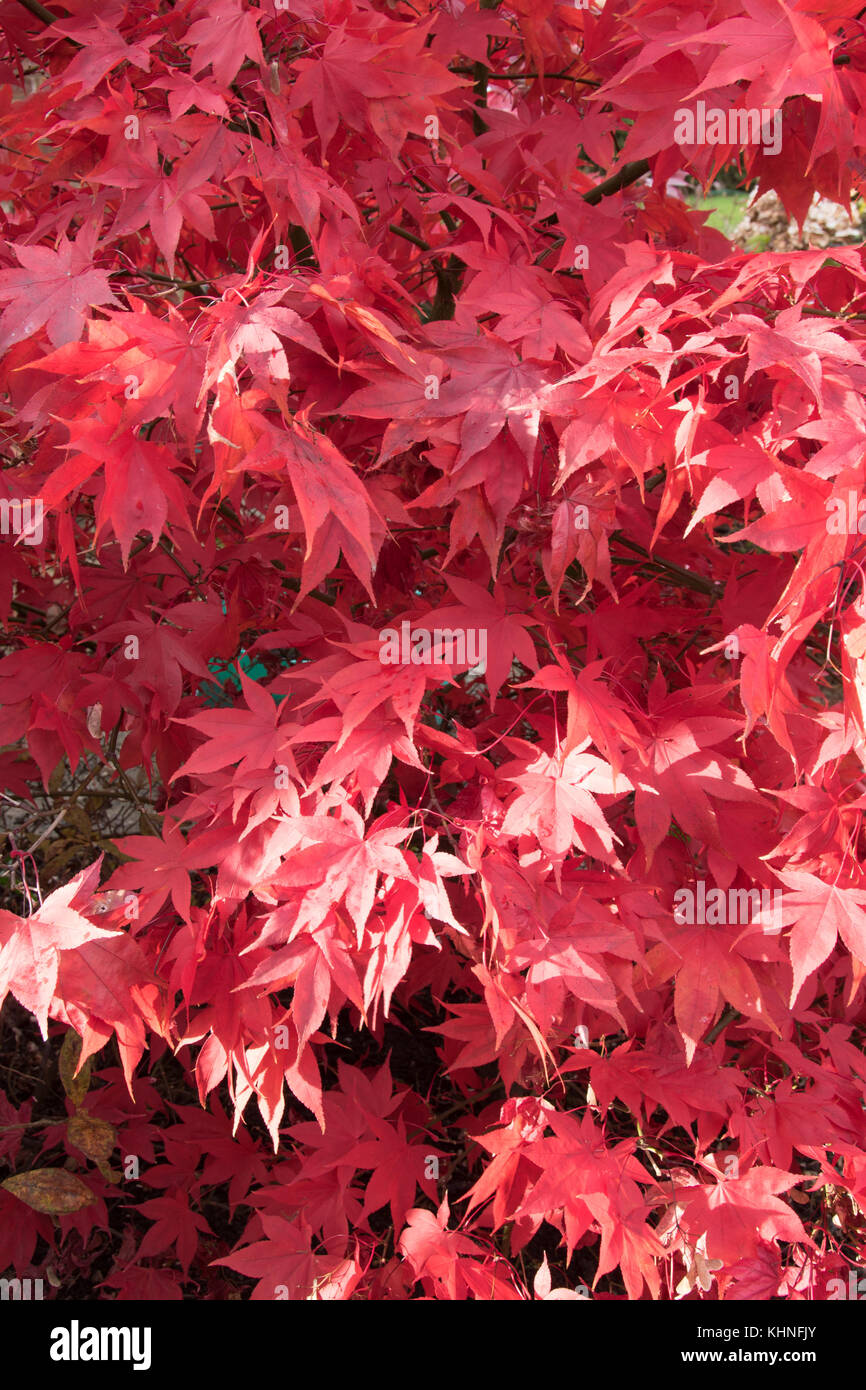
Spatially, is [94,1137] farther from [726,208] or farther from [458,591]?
[726,208]

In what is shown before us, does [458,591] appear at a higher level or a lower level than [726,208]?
lower

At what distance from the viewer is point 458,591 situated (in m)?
1.14

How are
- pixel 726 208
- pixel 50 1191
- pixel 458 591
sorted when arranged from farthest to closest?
pixel 726 208 < pixel 50 1191 < pixel 458 591

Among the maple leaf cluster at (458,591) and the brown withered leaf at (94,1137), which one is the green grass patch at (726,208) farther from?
the brown withered leaf at (94,1137)

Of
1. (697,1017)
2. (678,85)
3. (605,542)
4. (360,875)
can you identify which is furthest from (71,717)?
(678,85)

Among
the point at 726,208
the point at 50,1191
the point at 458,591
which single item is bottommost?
the point at 50,1191

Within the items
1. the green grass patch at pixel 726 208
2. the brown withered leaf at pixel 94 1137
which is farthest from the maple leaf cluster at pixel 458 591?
the green grass patch at pixel 726 208

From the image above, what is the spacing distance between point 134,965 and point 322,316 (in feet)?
2.43

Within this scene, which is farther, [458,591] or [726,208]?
[726,208]

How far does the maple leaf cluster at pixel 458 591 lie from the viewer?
1.00 meters

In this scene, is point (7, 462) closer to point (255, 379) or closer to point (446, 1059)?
point (255, 379)

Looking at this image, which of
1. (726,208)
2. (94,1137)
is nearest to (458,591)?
(94,1137)

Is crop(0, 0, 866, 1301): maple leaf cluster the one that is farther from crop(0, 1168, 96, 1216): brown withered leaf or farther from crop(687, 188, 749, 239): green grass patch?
crop(687, 188, 749, 239): green grass patch

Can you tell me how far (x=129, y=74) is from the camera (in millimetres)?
1267
